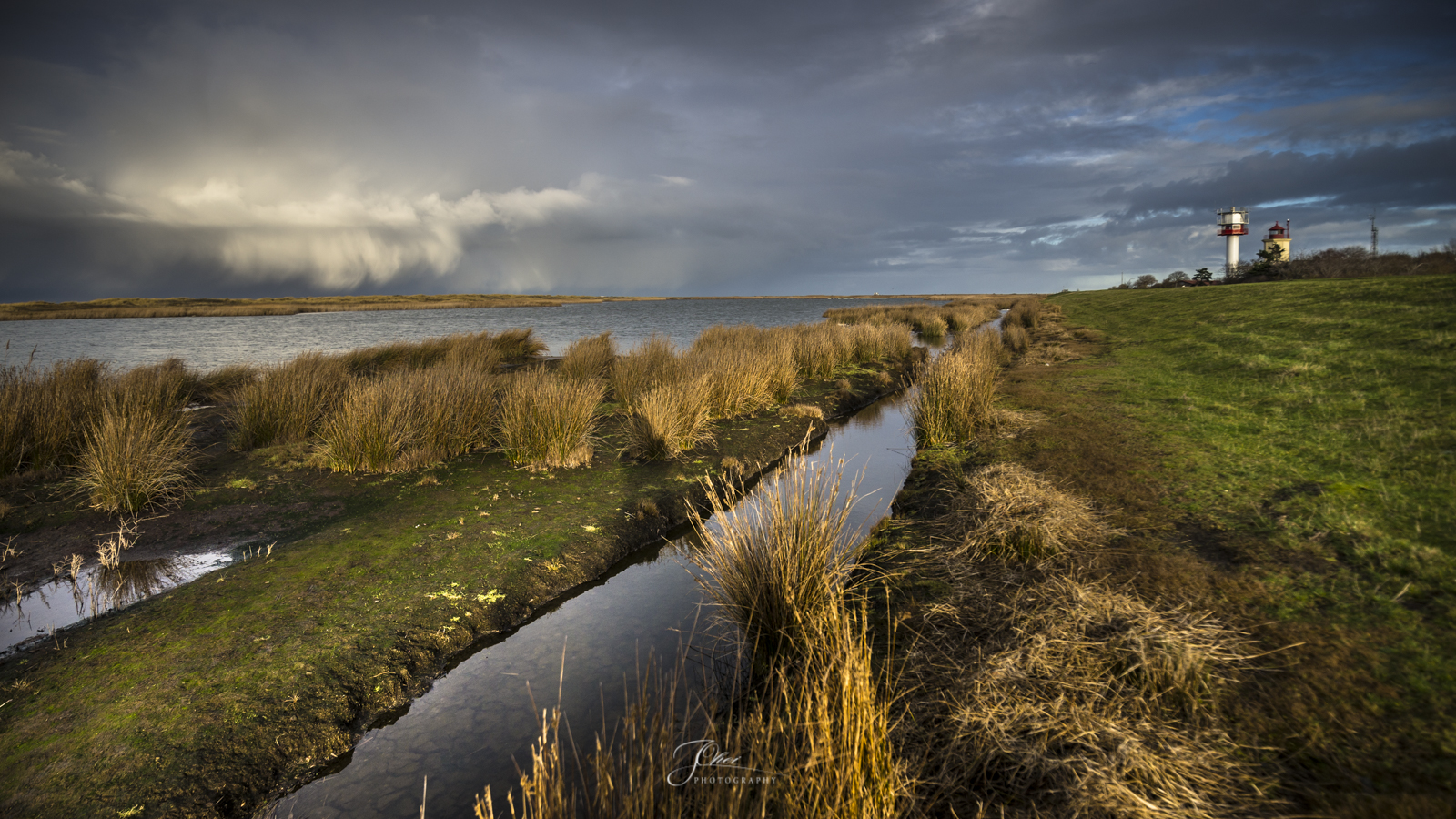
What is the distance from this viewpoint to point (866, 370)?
16.7 m

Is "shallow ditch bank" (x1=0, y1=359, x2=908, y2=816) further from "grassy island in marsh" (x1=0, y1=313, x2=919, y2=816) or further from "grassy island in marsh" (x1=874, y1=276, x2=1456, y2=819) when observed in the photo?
"grassy island in marsh" (x1=874, y1=276, x2=1456, y2=819)

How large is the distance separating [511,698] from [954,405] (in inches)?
268

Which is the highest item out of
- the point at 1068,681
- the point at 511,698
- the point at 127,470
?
the point at 127,470

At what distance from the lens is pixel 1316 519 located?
4.18 meters

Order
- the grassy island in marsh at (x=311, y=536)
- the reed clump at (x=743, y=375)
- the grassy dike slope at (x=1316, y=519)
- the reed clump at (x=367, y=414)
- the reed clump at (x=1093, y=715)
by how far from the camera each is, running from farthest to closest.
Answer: the reed clump at (x=743, y=375), the reed clump at (x=367, y=414), the grassy island in marsh at (x=311, y=536), the grassy dike slope at (x=1316, y=519), the reed clump at (x=1093, y=715)

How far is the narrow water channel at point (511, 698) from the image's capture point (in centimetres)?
294

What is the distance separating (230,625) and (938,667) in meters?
4.42

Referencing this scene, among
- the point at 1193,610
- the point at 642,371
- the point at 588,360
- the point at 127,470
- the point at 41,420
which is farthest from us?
the point at 588,360

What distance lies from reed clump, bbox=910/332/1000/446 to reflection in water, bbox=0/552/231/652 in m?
8.04

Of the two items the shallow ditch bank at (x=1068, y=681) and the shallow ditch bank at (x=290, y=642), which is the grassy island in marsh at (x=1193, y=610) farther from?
the shallow ditch bank at (x=290, y=642)

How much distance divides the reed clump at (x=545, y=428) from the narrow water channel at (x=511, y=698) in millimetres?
2397

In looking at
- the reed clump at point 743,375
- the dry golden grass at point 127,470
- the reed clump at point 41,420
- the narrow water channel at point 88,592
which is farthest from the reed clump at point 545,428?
the reed clump at point 41,420

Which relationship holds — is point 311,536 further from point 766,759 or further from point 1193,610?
point 1193,610

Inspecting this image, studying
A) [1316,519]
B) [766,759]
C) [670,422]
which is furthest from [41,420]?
[1316,519]
